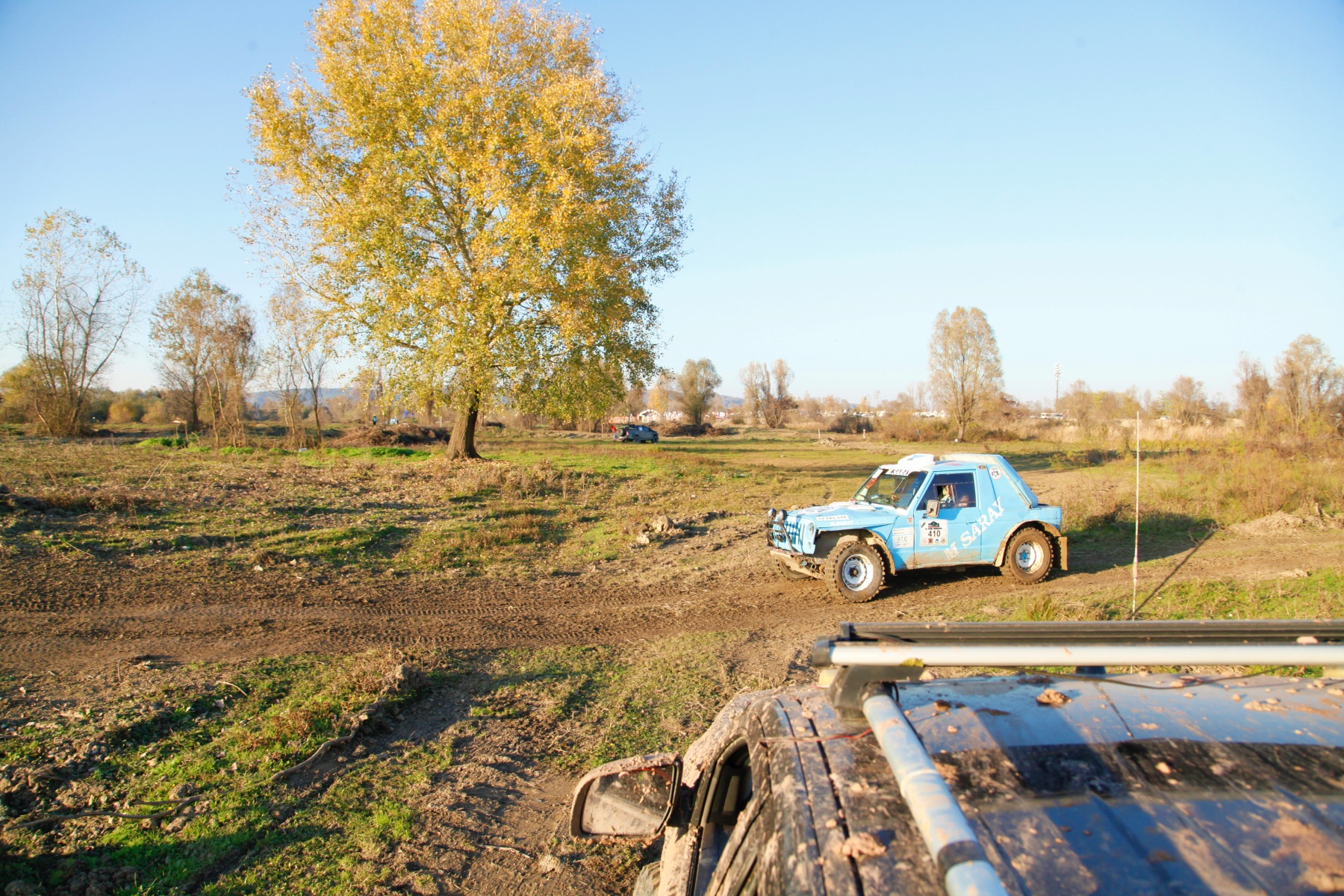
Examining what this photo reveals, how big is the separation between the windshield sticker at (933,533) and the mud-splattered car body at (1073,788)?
28.3ft

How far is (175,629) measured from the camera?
7.93 m

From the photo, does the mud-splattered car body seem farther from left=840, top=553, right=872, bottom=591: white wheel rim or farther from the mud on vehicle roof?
left=840, top=553, right=872, bottom=591: white wheel rim

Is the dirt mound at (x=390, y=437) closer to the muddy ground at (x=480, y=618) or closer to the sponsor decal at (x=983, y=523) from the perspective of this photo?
the muddy ground at (x=480, y=618)

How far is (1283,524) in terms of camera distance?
14.9 m

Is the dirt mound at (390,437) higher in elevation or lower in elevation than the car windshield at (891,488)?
higher

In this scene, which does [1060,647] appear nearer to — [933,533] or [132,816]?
[132,816]

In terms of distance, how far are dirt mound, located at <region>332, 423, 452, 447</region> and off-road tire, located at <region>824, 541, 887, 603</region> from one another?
30.1m

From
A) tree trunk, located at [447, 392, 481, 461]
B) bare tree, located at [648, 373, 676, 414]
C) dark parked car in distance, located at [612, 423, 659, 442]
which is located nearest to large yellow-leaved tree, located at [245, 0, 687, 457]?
tree trunk, located at [447, 392, 481, 461]

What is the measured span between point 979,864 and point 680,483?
21.2m

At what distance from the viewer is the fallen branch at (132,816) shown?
4.08 m

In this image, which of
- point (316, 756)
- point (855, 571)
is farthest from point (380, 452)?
point (316, 756)

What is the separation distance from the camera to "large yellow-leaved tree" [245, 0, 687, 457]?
20281mm

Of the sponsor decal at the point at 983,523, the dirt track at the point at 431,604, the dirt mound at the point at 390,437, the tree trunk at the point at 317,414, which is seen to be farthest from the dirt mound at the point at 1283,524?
the dirt mound at the point at 390,437

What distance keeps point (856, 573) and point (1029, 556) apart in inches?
116
